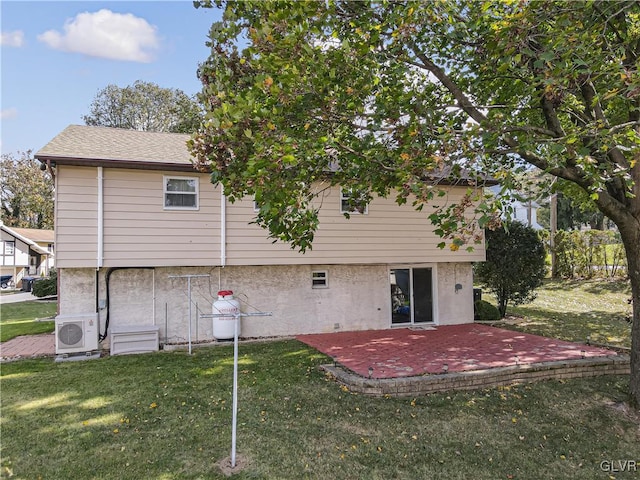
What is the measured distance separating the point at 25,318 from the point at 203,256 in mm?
9317

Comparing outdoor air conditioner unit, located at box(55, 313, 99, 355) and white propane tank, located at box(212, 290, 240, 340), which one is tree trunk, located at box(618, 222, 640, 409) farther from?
outdoor air conditioner unit, located at box(55, 313, 99, 355)

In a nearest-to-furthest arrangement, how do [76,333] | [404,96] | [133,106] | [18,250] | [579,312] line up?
1. [404,96]
2. [76,333]
3. [579,312]
4. [18,250]
5. [133,106]

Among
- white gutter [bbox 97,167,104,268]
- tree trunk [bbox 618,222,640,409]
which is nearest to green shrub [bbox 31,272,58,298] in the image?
white gutter [bbox 97,167,104,268]

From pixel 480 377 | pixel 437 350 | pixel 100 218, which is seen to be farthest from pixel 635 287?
pixel 100 218

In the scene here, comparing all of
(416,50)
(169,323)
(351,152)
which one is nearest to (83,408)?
(169,323)

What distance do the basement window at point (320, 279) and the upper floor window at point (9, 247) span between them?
32625 millimetres

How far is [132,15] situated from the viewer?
28.2ft

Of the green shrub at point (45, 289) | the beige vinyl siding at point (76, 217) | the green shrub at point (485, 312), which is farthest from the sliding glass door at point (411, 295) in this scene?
the green shrub at point (45, 289)

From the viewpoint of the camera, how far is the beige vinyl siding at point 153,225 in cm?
905

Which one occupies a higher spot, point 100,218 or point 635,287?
point 100,218

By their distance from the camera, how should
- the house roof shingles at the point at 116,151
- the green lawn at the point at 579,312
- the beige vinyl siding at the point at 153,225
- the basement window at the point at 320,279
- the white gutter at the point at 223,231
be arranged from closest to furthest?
the house roof shingles at the point at 116,151
the beige vinyl siding at the point at 153,225
the white gutter at the point at 223,231
the green lawn at the point at 579,312
the basement window at the point at 320,279

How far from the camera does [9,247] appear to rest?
105 ft

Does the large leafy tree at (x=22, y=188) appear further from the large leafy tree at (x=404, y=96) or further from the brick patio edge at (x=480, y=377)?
the brick patio edge at (x=480, y=377)

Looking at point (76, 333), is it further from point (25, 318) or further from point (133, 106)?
point (133, 106)
